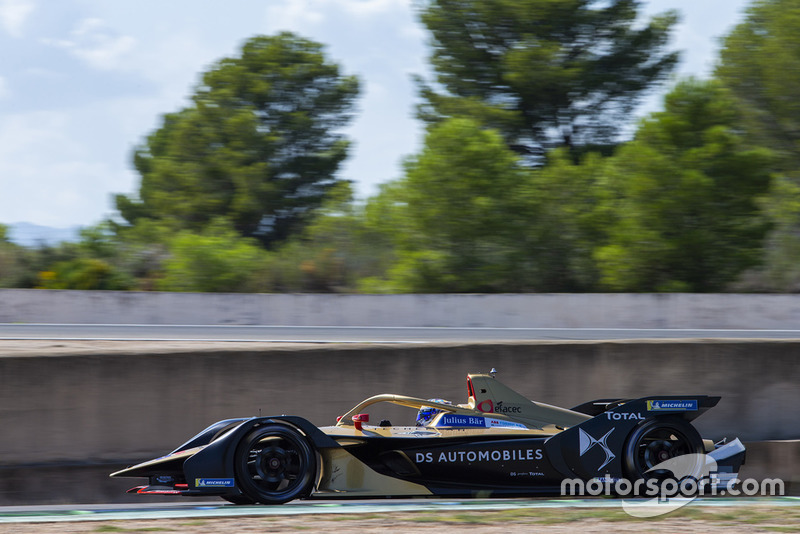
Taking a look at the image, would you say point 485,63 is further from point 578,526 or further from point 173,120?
point 578,526

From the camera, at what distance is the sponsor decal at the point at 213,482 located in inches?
264

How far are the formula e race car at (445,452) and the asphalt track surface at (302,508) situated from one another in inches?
5.6

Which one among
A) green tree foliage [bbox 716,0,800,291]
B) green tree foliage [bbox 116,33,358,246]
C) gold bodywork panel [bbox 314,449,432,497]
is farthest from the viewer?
green tree foliage [bbox 116,33,358,246]

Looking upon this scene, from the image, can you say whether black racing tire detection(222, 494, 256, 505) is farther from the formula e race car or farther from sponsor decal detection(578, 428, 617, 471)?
sponsor decal detection(578, 428, 617, 471)

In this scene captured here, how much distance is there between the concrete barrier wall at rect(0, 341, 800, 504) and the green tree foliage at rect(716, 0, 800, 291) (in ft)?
50.4

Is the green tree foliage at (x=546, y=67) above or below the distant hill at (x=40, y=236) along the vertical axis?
above

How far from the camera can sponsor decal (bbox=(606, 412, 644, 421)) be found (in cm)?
755

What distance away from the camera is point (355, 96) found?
40.0 m

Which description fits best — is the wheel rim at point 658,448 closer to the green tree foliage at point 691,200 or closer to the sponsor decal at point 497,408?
the sponsor decal at point 497,408

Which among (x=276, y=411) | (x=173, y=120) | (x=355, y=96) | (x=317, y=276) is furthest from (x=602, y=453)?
(x=173, y=120)

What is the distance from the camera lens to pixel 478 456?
7.21 m

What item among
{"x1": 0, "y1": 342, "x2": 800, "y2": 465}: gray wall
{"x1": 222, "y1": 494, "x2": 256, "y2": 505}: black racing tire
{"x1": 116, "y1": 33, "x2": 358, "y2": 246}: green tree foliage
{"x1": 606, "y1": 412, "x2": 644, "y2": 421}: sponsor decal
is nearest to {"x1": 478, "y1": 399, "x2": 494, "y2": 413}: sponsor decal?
{"x1": 606, "y1": 412, "x2": 644, "y2": 421}: sponsor decal

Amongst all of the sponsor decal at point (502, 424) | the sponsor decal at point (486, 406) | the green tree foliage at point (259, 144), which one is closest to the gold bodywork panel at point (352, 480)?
the sponsor decal at point (502, 424)

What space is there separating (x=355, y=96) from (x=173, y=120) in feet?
47.4
